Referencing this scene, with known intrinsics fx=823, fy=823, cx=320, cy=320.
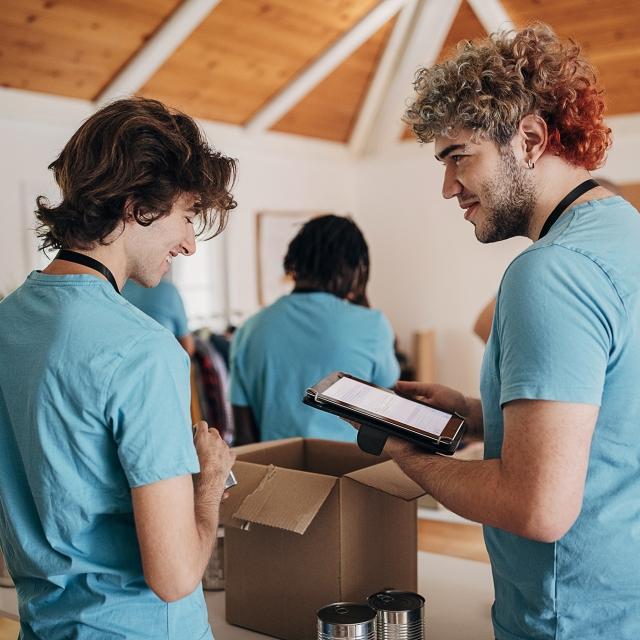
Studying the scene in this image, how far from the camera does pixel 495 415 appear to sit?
1.20 meters

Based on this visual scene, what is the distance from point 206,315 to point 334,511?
15.2 feet

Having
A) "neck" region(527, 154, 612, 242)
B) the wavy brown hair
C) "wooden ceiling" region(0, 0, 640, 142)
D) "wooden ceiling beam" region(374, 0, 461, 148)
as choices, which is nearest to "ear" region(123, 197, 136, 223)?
the wavy brown hair

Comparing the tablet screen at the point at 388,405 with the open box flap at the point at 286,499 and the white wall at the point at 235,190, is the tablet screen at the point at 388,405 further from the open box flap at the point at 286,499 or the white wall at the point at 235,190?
the white wall at the point at 235,190

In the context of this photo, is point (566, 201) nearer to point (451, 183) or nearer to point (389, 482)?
point (451, 183)

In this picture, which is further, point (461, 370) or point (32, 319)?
point (461, 370)

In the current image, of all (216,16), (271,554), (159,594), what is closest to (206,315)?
(216,16)

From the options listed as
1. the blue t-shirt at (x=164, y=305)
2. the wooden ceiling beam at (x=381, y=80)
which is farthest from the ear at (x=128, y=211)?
the wooden ceiling beam at (x=381, y=80)

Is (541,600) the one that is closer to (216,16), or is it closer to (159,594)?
(159,594)

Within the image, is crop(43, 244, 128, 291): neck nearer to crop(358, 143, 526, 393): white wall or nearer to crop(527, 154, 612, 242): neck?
crop(527, 154, 612, 242): neck

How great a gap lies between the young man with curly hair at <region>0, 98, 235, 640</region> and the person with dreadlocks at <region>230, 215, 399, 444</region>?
1.24 metres

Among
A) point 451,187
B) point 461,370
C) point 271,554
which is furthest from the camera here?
point 461,370

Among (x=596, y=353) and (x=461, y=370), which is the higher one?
(x=596, y=353)

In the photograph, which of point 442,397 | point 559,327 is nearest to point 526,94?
point 559,327

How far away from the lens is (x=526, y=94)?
4.01ft
